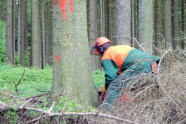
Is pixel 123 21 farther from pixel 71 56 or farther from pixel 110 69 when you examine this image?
pixel 71 56

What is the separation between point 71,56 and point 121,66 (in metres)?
1.01

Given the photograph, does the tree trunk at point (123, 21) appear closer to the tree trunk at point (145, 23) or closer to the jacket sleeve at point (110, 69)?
the tree trunk at point (145, 23)

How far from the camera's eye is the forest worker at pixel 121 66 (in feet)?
15.6

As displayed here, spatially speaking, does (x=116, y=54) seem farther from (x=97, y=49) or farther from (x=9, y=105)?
(x=9, y=105)

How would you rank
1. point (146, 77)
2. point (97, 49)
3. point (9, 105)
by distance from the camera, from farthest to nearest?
1. point (97, 49)
2. point (146, 77)
3. point (9, 105)

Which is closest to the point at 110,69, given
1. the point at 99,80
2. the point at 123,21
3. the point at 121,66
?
the point at 121,66

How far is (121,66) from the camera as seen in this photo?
16.3 feet

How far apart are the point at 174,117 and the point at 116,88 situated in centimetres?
117

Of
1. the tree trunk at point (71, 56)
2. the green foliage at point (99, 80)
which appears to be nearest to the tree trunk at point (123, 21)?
the green foliage at point (99, 80)

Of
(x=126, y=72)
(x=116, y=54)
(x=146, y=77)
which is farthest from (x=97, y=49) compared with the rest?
(x=146, y=77)

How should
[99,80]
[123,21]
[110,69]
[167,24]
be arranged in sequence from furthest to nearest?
[167,24]
[99,80]
[123,21]
[110,69]

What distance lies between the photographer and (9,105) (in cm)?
405

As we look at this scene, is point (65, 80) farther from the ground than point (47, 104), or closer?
farther from the ground

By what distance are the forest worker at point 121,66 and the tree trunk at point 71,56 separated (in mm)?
478
